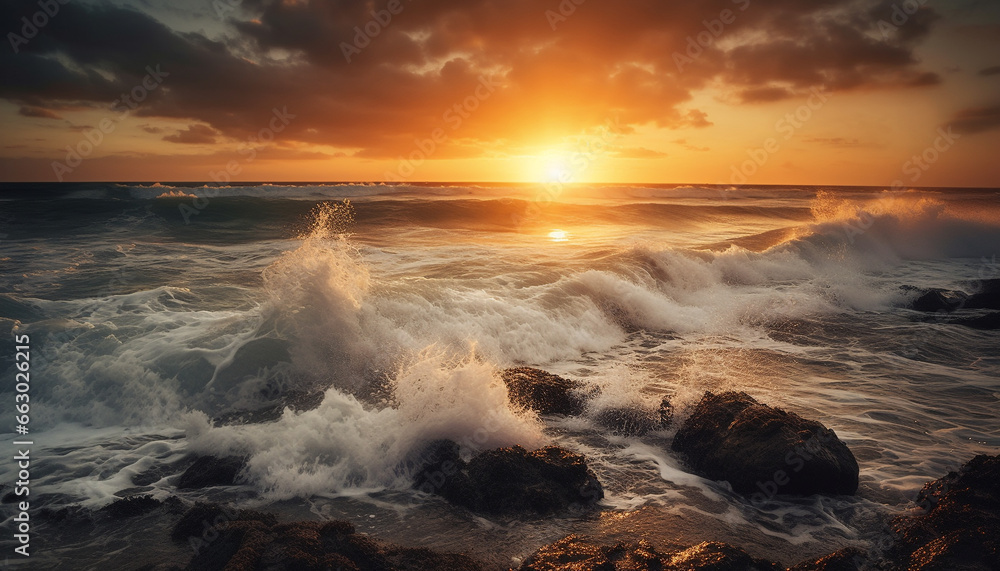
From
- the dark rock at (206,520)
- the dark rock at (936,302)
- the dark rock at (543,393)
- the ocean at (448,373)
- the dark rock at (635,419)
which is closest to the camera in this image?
the dark rock at (206,520)

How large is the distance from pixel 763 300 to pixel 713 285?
1.95 meters

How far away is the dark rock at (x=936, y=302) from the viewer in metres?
12.4

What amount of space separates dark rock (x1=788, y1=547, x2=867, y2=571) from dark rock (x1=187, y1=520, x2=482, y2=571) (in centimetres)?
230

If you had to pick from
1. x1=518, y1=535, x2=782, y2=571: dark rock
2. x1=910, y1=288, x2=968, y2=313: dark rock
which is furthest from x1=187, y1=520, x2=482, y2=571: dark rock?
x1=910, y1=288, x2=968, y2=313: dark rock

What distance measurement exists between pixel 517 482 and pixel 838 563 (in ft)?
8.11

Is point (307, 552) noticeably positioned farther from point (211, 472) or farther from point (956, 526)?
point (956, 526)

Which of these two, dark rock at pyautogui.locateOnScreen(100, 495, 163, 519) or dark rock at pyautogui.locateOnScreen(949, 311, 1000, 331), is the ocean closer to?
dark rock at pyautogui.locateOnScreen(100, 495, 163, 519)

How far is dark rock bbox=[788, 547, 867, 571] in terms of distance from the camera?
3.49 meters

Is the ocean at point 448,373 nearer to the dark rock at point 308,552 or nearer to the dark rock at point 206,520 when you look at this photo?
the dark rock at point 206,520

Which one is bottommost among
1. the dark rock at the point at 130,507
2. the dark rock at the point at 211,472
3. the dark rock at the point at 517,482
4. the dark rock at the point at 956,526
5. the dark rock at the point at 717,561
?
the dark rock at the point at 130,507

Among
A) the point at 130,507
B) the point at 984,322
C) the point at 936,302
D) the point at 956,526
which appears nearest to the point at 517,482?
the point at 956,526

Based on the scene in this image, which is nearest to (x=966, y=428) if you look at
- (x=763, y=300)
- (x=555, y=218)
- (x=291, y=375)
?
(x=763, y=300)

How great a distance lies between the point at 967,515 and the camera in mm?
3797

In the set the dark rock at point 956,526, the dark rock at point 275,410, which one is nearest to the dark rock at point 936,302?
the dark rock at point 956,526
